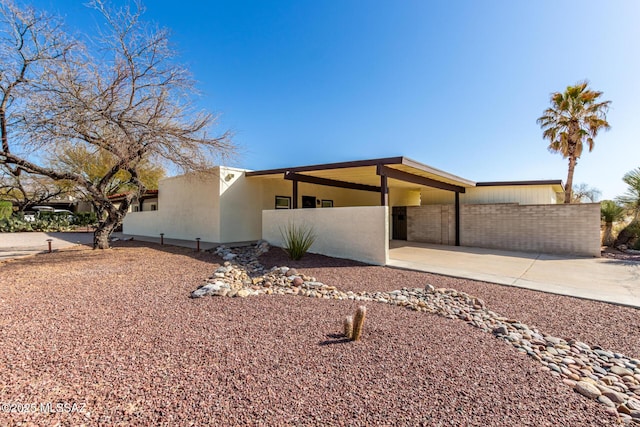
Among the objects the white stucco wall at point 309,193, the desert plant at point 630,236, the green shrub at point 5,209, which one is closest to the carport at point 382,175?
the white stucco wall at point 309,193

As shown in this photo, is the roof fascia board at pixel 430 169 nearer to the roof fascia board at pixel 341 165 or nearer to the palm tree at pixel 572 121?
the roof fascia board at pixel 341 165

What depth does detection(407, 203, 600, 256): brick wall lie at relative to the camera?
9.47m

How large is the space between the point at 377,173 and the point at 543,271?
15.7 feet

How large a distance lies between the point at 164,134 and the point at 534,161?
722 inches

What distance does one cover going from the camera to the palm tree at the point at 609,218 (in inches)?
492

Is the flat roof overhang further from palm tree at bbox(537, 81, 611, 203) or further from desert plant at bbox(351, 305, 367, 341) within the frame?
palm tree at bbox(537, 81, 611, 203)

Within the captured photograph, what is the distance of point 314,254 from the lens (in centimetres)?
915

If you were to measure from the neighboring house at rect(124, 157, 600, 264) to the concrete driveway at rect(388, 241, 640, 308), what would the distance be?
3.62ft

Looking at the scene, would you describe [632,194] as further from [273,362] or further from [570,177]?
[273,362]

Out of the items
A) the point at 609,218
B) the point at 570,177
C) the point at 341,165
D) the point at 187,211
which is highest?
the point at 570,177

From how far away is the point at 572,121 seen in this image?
13.6 metres

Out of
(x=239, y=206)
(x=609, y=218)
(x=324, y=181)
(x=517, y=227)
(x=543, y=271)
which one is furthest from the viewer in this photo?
(x=609, y=218)

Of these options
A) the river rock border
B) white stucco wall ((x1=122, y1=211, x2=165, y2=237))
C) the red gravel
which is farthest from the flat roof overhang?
white stucco wall ((x1=122, y1=211, x2=165, y2=237))

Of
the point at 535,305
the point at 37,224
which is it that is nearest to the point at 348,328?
the point at 535,305
